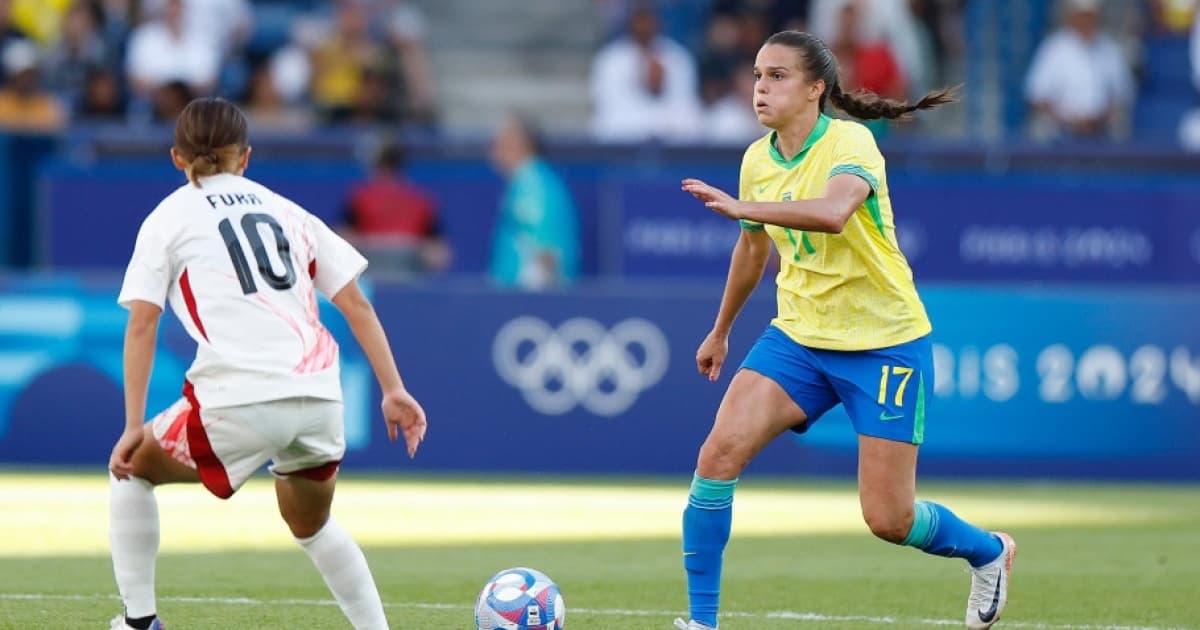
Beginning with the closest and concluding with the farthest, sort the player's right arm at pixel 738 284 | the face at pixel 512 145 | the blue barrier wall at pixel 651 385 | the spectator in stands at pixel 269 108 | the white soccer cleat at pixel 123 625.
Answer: the white soccer cleat at pixel 123 625 < the player's right arm at pixel 738 284 < the blue barrier wall at pixel 651 385 < the face at pixel 512 145 < the spectator in stands at pixel 269 108

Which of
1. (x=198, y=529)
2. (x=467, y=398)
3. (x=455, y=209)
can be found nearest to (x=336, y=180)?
(x=455, y=209)

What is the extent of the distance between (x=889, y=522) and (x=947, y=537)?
1.03 feet

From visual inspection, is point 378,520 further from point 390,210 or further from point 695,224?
point 695,224

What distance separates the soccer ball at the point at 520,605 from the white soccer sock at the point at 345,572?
Answer: 1.55 ft

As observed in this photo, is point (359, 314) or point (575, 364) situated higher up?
point (359, 314)

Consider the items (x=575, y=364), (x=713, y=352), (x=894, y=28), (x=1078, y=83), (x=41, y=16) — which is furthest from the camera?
(x=894, y=28)

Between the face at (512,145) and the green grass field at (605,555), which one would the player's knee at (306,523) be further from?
the face at (512,145)

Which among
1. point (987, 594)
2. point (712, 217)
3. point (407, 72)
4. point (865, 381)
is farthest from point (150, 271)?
point (407, 72)

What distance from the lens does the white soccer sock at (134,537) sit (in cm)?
644

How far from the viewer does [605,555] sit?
393 inches

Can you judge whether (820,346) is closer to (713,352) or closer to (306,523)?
(713,352)

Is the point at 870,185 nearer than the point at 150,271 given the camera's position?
No

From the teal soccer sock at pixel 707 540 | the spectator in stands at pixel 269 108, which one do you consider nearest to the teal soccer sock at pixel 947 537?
the teal soccer sock at pixel 707 540

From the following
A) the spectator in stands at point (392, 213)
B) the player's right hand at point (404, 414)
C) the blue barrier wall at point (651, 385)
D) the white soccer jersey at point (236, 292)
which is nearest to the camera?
the white soccer jersey at point (236, 292)
